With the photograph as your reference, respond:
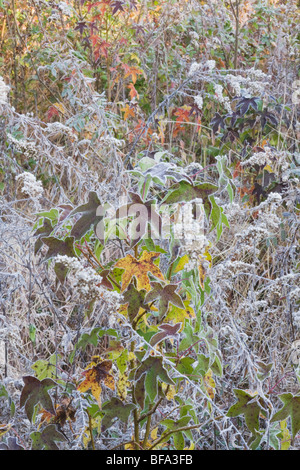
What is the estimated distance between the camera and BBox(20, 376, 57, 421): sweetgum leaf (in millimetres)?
1076

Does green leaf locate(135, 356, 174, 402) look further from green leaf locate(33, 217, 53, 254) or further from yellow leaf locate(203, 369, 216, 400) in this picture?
green leaf locate(33, 217, 53, 254)

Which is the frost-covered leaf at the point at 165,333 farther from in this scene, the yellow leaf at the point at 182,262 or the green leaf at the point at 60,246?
the green leaf at the point at 60,246

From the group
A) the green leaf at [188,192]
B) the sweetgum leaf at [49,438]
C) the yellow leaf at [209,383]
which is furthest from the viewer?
the yellow leaf at [209,383]

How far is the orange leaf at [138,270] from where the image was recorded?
102 cm

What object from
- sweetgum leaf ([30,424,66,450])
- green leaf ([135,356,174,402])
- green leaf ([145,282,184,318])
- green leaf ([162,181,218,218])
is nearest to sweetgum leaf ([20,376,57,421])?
sweetgum leaf ([30,424,66,450])

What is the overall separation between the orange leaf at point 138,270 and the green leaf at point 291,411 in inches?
14.0

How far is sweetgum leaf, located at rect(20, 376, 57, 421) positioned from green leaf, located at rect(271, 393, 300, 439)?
0.46 meters

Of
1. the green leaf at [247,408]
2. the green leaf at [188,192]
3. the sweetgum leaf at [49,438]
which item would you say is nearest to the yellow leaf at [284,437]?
the green leaf at [247,408]

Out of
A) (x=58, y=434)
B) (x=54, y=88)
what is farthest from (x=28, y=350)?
(x=54, y=88)

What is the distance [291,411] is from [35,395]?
0.52 meters

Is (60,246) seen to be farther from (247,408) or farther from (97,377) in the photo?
(247,408)

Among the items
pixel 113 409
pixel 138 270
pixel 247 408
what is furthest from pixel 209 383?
pixel 138 270

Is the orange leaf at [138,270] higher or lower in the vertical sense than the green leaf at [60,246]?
lower

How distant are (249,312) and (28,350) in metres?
0.76
